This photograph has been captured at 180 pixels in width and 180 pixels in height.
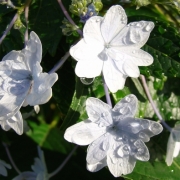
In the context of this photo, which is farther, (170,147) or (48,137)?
(48,137)

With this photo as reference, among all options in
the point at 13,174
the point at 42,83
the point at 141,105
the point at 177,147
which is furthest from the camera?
the point at 13,174

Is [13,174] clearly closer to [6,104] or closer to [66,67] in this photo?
[66,67]

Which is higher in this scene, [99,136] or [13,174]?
[99,136]

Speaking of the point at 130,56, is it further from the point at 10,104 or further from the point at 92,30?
the point at 10,104

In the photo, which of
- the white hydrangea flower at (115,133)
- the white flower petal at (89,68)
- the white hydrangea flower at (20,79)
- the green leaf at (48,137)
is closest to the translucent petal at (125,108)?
the white hydrangea flower at (115,133)

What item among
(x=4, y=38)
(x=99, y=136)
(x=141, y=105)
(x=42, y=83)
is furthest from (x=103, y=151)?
(x=4, y=38)

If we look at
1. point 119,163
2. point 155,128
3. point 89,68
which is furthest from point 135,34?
point 119,163
